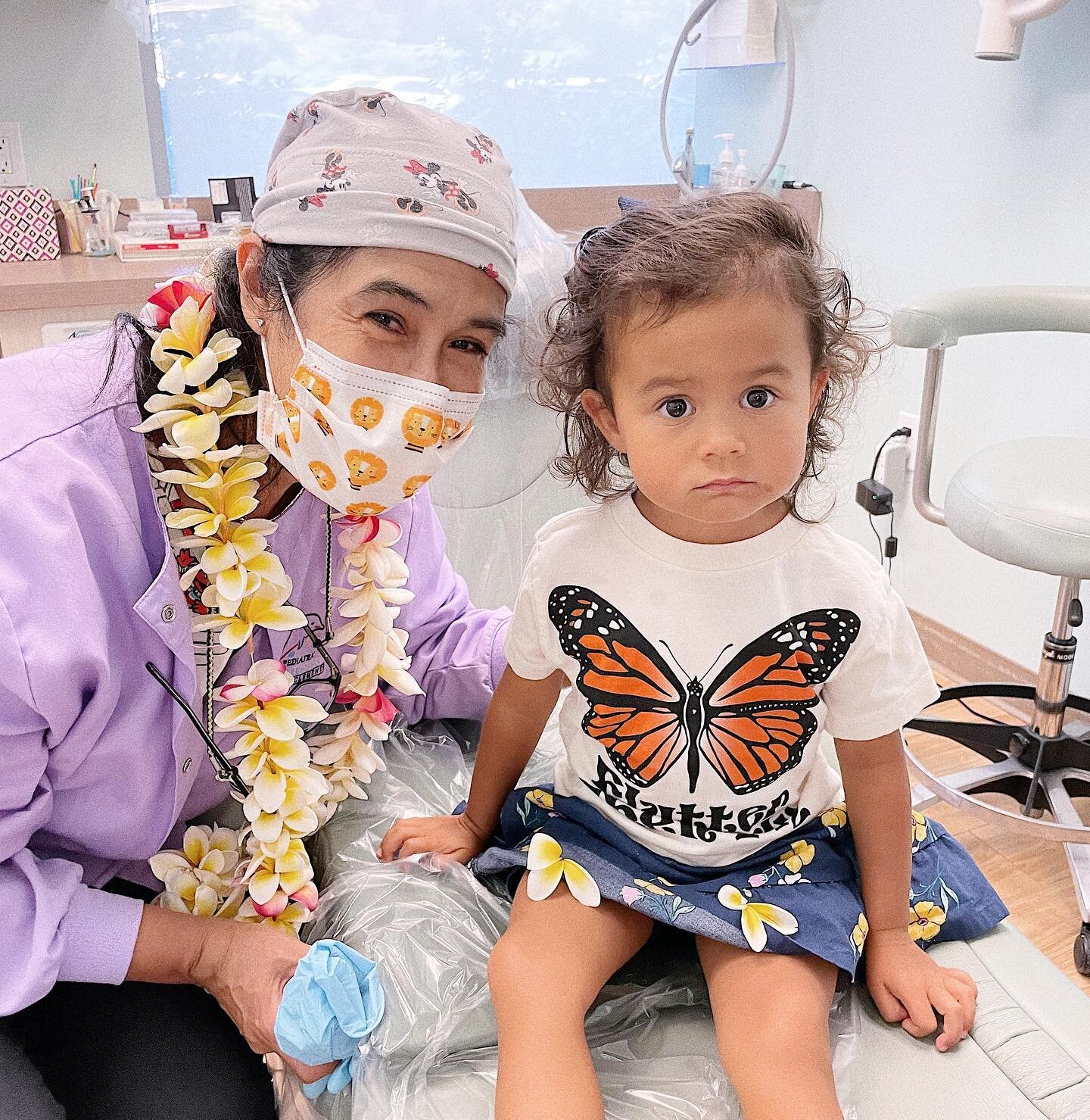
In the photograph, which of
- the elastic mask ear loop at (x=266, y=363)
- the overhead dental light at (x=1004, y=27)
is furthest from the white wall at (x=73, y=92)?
the elastic mask ear loop at (x=266, y=363)

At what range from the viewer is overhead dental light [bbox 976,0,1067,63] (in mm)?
1992

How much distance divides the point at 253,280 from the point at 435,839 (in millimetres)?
569

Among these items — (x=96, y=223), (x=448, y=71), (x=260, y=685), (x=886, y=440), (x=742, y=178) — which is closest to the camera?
(x=260, y=685)

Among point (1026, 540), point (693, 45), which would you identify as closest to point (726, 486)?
point (1026, 540)

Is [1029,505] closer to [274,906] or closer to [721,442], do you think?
[721,442]

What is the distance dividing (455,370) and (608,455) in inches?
7.3

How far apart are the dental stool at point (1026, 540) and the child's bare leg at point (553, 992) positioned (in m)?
0.99

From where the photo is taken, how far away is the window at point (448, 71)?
2877 millimetres

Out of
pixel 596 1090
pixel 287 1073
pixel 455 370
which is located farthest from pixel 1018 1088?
pixel 455 370

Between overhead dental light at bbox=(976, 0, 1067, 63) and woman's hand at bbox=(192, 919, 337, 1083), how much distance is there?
6.58 feet

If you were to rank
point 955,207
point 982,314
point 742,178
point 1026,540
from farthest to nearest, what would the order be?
1. point 742,178
2. point 955,207
3. point 982,314
4. point 1026,540

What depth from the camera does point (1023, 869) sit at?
1.94 m

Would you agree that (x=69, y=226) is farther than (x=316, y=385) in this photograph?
Yes

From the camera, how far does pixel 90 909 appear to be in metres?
0.97
